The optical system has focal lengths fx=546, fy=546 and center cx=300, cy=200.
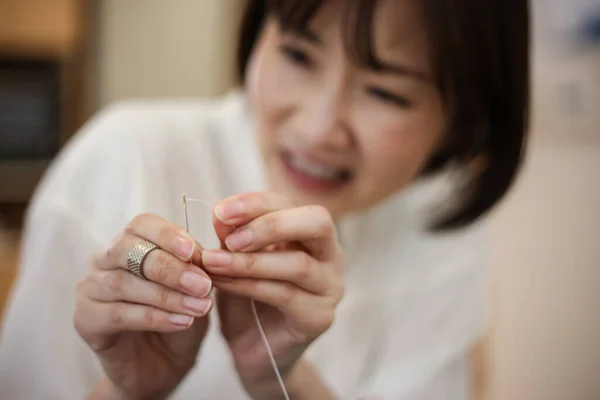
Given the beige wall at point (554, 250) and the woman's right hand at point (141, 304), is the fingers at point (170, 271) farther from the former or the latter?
the beige wall at point (554, 250)

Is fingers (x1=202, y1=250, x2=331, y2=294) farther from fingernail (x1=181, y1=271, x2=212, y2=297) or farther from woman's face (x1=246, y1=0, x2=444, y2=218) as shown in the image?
woman's face (x1=246, y1=0, x2=444, y2=218)

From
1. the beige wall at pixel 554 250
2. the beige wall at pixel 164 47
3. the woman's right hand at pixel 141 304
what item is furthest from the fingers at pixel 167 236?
the beige wall at pixel 164 47

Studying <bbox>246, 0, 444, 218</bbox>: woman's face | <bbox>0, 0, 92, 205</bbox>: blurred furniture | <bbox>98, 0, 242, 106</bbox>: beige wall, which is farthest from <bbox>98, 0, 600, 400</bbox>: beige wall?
<bbox>0, 0, 92, 205</bbox>: blurred furniture

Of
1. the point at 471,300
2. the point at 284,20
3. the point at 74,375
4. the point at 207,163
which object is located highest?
the point at 284,20

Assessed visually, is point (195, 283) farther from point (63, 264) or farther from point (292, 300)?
point (63, 264)

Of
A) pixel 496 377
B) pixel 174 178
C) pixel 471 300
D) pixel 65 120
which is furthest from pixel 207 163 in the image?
pixel 65 120

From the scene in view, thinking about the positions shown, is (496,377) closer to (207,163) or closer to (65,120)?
(207,163)

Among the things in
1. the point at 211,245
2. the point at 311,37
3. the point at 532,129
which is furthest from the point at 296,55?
the point at 532,129
